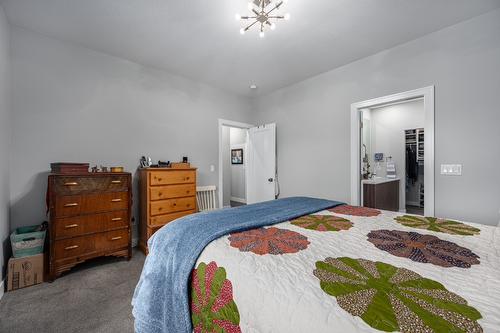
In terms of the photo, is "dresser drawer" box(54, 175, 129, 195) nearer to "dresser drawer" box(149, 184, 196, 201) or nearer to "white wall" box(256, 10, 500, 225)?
"dresser drawer" box(149, 184, 196, 201)

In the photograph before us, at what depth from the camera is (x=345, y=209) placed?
1966 mm

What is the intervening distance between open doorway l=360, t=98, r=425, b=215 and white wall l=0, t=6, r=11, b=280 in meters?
5.53

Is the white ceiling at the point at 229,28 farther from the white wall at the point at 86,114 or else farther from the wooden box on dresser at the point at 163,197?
the wooden box on dresser at the point at 163,197

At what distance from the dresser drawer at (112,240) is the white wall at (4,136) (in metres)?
0.76

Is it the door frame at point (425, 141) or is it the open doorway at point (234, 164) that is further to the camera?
the open doorway at point (234, 164)

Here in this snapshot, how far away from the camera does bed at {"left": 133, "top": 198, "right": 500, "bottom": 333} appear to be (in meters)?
0.62

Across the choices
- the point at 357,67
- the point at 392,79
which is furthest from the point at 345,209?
the point at 357,67

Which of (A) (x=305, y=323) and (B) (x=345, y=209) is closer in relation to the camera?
(A) (x=305, y=323)

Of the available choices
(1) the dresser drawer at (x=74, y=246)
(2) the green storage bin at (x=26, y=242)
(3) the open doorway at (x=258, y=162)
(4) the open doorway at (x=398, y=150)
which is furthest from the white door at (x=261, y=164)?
(2) the green storage bin at (x=26, y=242)

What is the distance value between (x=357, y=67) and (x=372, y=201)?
2242 millimetres

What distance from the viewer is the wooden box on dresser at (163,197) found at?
2.83 metres

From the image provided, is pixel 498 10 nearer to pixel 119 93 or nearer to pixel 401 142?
pixel 401 142

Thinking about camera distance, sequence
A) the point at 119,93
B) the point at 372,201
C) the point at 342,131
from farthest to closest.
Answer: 1. the point at 372,201
2. the point at 342,131
3. the point at 119,93

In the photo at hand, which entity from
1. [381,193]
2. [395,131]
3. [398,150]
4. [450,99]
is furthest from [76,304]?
[395,131]
